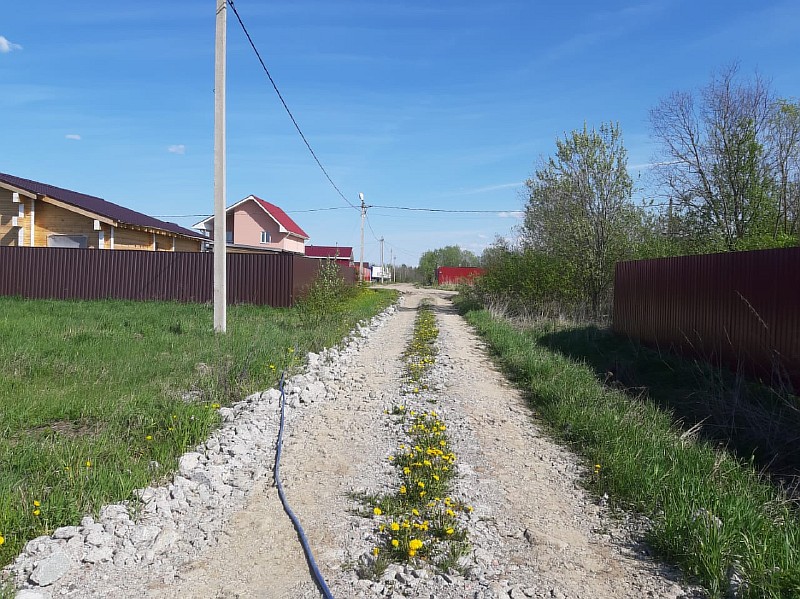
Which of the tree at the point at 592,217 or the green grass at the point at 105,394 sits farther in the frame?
the tree at the point at 592,217

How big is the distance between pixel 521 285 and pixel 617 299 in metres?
7.01

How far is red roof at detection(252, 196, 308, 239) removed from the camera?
46225 millimetres

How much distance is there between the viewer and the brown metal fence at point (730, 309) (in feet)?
24.4

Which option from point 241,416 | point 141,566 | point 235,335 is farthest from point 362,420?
point 235,335

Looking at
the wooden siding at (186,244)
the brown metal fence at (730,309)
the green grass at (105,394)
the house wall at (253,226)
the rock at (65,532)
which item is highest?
the house wall at (253,226)

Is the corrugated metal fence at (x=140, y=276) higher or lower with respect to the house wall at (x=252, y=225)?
lower

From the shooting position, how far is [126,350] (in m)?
8.74

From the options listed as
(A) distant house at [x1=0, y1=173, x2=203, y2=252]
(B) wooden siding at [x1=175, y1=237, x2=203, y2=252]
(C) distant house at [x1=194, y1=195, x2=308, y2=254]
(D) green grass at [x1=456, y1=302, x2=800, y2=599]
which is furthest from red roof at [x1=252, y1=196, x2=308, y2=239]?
(D) green grass at [x1=456, y1=302, x2=800, y2=599]

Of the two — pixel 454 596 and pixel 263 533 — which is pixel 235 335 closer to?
pixel 263 533

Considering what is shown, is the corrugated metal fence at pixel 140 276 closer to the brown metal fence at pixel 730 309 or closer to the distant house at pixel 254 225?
the brown metal fence at pixel 730 309

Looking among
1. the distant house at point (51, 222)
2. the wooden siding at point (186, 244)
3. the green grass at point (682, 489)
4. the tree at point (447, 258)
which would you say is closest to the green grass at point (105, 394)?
the green grass at point (682, 489)

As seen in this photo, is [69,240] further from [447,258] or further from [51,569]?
[447,258]

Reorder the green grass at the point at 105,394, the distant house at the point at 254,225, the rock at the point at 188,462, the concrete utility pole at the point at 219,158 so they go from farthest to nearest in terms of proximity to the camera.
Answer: the distant house at the point at 254,225 → the concrete utility pole at the point at 219,158 → the rock at the point at 188,462 → the green grass at the point at 105,394

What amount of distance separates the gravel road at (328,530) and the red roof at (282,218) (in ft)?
135
